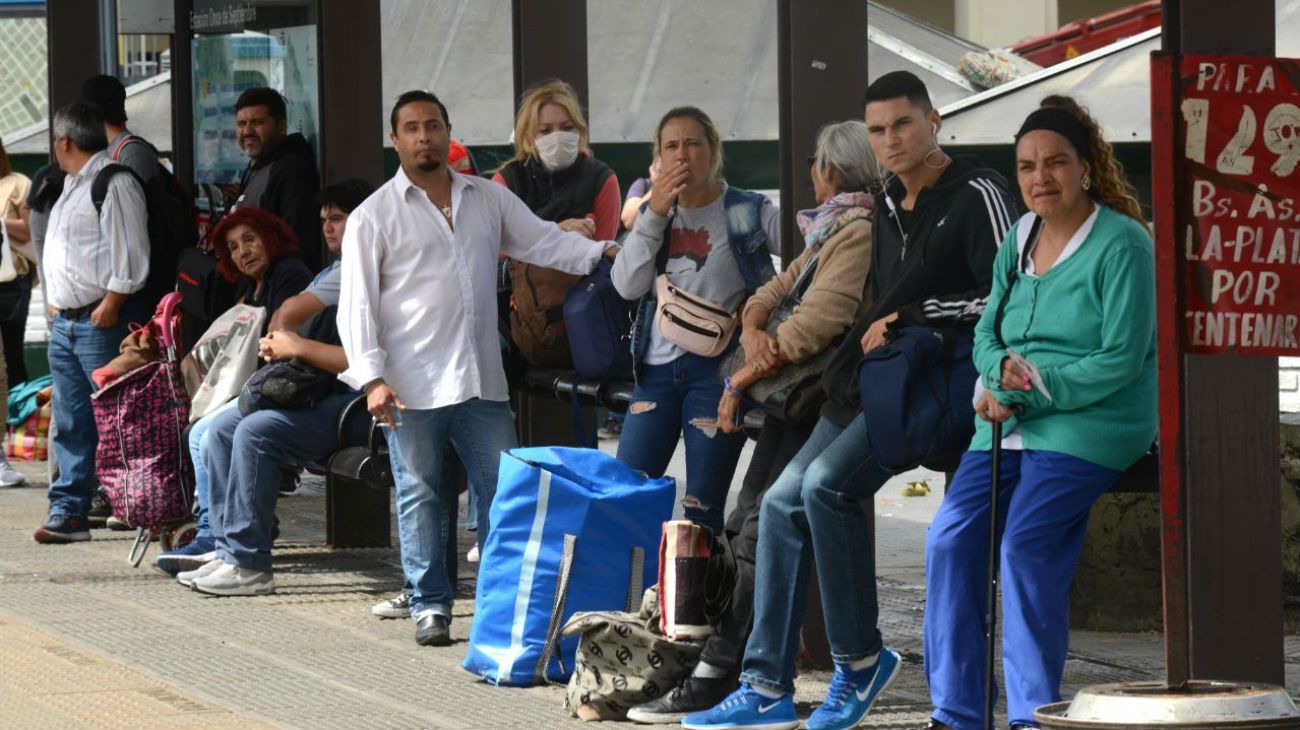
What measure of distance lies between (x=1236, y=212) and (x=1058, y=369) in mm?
568

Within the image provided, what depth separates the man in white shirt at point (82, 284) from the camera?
10.1 metres

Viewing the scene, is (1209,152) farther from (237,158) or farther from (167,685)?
(237,158)

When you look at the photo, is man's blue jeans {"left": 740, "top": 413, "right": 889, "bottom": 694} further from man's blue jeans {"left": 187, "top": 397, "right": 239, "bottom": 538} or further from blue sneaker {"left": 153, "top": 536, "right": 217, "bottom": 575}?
blue sneaker {"left": 153, "top": 536, "right": 217, "bottom": 575}

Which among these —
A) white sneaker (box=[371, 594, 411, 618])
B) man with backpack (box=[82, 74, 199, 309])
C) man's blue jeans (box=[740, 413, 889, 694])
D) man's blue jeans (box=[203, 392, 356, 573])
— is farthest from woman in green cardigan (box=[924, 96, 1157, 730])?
man with backpack (box=[82, 74, 199, 309])

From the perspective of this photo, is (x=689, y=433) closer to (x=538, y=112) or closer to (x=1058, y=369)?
(x=1058, y=369)

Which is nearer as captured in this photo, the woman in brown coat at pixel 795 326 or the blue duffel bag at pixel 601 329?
the woman in brown coat at pixel 795 326

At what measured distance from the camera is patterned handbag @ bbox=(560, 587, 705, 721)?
6445mm

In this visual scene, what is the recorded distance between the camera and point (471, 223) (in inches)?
306

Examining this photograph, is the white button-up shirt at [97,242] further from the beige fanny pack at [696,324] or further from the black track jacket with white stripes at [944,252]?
the black track jacket with white stripes at [944,252]

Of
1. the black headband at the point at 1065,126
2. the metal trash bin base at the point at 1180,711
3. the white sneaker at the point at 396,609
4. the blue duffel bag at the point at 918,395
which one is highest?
the black headband at the point at 1065,126

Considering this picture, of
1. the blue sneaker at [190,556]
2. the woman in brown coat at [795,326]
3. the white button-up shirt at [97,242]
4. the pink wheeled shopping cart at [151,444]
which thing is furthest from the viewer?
the white button-up shirt at [97,242]

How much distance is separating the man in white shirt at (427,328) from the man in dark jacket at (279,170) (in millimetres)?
Answer: 1880

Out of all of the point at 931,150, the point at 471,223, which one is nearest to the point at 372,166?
the point at 471,223

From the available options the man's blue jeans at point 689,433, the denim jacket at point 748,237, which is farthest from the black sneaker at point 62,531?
the denim jacket at point 748,237
